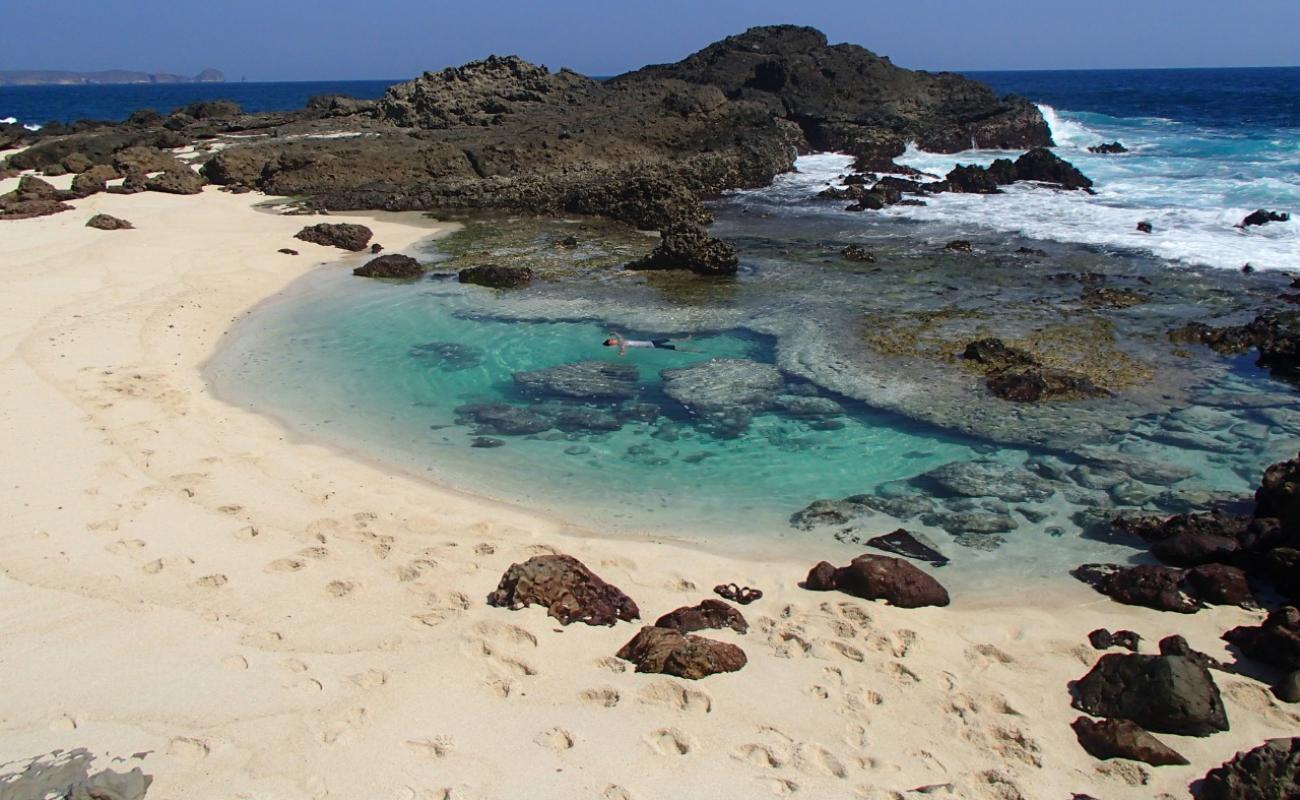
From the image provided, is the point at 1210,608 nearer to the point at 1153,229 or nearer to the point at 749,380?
the point at 749,380

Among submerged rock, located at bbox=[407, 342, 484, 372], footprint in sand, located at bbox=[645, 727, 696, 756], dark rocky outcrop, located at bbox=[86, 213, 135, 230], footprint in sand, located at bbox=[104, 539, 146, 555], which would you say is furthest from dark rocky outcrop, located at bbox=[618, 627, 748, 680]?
dark rocky outcrop, located at bbox=[86, 213, 135, 230]

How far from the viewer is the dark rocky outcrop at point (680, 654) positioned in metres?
5.29

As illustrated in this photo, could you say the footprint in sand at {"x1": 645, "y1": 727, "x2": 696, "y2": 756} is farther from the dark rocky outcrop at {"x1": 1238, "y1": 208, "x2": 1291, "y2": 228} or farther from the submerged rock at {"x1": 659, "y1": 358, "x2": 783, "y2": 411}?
the dark rocky outcrop at {"x1": 1238, "y1": 208, "x2": 1291, "y2": 228}

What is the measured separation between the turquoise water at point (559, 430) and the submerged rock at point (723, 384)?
0.27 meters

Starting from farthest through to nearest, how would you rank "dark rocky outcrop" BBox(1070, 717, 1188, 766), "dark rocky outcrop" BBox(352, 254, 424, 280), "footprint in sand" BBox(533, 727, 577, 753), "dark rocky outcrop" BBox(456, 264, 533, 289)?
"dark rocky outcrop" BBox(352, 254, 424, 280) → "dark rocky outcrop" BBox(456, 264, 533, 289) → "dark rocky outcrop" BBox(1070, 717, 1188, 766) → "footprint in sand" BBox(533, 727, 577, 753)

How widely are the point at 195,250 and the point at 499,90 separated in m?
20.7

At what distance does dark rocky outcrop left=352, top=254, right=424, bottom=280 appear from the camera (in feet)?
53.0

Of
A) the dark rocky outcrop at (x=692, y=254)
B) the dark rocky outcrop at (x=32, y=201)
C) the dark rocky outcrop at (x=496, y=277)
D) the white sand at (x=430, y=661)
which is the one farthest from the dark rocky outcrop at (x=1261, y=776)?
the dark rocky outcrop at (x=32, y=201)

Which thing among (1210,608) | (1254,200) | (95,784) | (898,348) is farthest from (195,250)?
(1254,200)

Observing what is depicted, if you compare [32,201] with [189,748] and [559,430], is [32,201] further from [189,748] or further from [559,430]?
[189,748]

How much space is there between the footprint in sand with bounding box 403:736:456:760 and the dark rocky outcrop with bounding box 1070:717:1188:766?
344 centimetres

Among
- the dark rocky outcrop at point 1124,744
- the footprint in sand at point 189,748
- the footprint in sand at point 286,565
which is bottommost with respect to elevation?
the dark rocky outcrop at point 1124,744

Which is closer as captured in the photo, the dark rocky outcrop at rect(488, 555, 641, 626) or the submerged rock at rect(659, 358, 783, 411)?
the dark rocky outcrop at rect(488, 555, 641, 626)

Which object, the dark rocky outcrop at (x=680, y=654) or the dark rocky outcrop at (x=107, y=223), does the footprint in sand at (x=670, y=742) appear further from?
the dark rocky outcrop at (x=107, y=223)
